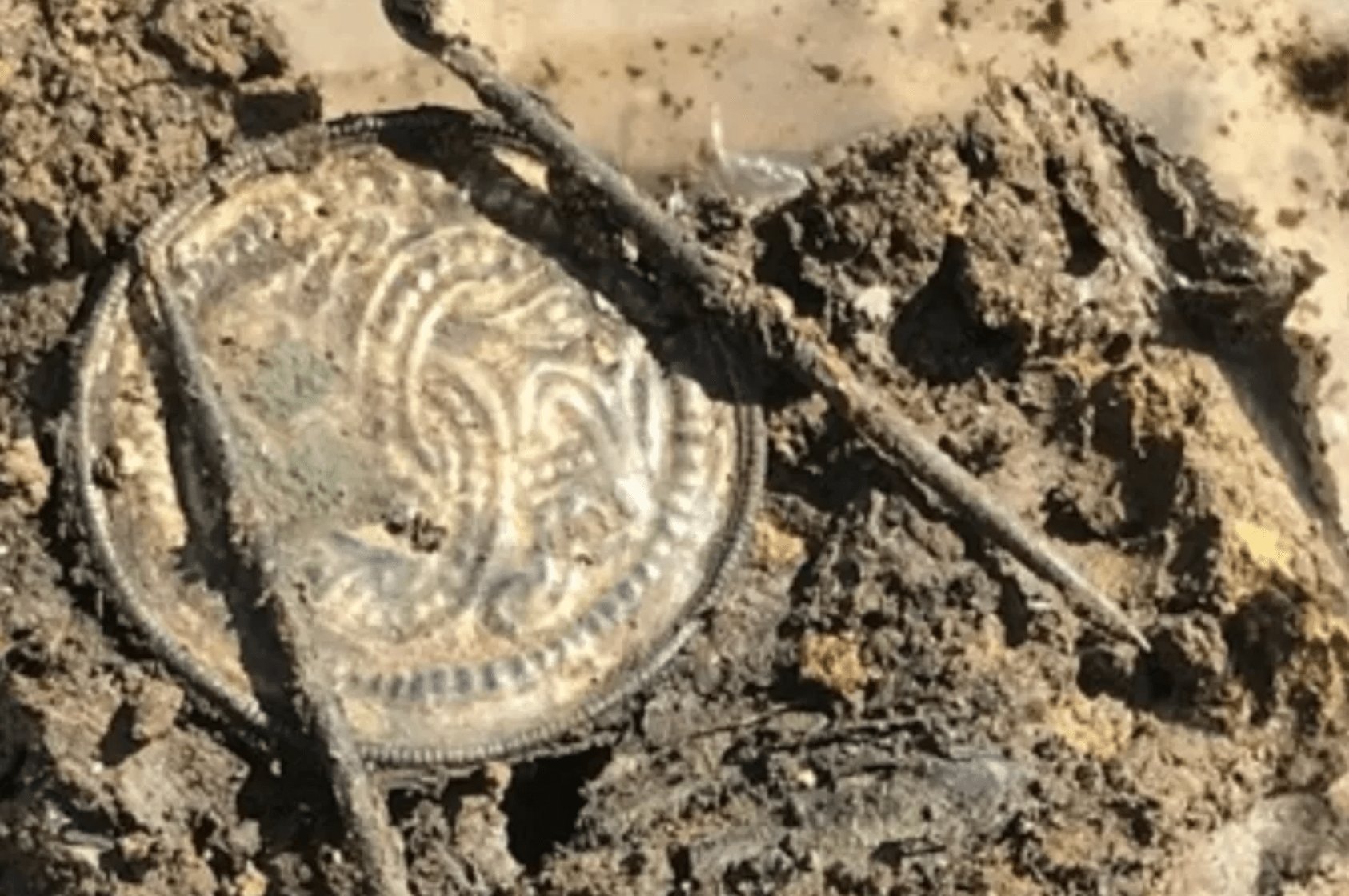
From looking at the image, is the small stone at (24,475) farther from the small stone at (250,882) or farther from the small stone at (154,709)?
the small stone at (250,882)

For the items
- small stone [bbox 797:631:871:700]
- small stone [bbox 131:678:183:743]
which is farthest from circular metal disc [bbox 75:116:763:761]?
small stone [bbox 797:631:871:700]

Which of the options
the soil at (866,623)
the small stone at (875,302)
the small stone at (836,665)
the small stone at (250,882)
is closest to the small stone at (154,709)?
the soil at (866,623)

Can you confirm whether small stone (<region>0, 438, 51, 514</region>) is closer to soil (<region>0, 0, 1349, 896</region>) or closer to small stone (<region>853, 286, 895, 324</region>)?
soil (<region>0, 0, 1349, 896</region>)

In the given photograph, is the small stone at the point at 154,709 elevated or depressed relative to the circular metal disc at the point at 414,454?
depressed

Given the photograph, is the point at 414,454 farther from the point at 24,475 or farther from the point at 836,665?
the point at 836,665

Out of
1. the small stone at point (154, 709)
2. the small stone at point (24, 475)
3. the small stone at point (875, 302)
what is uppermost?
the small stone at point (875, 302)

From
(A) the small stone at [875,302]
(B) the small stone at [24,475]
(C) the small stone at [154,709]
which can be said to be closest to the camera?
(C) the small stone at [154,709]

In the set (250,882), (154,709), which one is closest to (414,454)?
(154,709)
